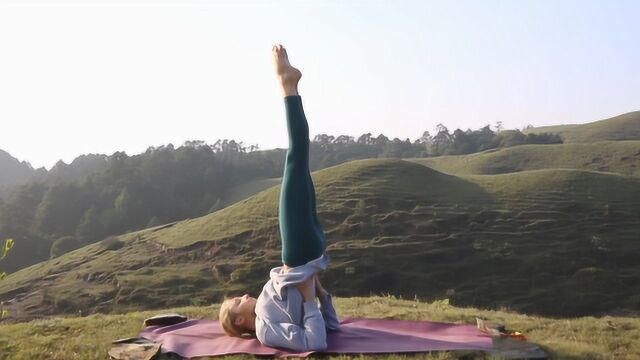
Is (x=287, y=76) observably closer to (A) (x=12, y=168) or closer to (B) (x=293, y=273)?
(B) (x=293, y=273)

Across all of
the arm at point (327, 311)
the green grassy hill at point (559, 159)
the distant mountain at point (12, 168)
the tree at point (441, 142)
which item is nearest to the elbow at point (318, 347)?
the arm at point (327, 311)

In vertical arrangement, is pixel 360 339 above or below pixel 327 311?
below

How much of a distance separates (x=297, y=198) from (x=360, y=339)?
5.98ft

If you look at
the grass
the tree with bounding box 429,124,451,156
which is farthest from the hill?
the grass

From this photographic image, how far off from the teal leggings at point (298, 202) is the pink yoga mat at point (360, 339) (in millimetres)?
1064

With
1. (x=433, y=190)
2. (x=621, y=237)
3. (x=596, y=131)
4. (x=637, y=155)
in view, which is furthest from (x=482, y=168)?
(x=596, y=131)

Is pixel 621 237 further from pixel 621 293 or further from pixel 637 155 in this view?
pixel 637 155

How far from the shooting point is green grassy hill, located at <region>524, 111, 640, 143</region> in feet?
320

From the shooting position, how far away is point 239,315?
731 cm

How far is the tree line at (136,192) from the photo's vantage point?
73.7 m

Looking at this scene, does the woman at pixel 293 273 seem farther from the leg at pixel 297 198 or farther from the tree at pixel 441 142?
the tree at pixel 441 142

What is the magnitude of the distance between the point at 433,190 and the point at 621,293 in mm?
21064

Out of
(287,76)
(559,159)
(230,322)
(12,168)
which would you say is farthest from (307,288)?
(12,168)

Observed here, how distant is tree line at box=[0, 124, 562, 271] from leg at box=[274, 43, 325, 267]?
67879 mm
